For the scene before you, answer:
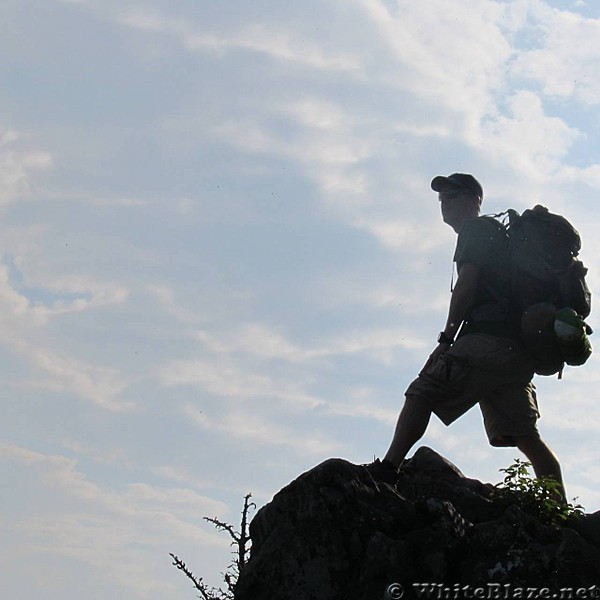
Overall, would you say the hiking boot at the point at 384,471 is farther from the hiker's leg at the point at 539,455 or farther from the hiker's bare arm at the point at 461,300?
the hiker's leg at the point at 539,455

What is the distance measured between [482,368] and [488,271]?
0.79 metres

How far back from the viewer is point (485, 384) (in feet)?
29.1

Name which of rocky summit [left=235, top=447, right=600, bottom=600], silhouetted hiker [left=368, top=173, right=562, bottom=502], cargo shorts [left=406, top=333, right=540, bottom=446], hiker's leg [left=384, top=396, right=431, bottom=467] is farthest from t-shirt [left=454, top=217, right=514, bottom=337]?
rocky summit [left=235, top=447, right=600, bottom=600]

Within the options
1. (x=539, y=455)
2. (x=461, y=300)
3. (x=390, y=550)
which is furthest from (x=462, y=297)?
(x=390, y=550)

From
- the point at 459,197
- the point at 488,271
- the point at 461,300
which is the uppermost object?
the point at 459,197

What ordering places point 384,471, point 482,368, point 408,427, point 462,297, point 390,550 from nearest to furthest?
point 390,550, point 384,471, point 408,427, point 482,368, point 462,297

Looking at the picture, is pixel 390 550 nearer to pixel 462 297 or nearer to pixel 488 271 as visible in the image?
pixel 462 297

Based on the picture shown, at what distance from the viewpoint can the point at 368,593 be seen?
6938 millimetres

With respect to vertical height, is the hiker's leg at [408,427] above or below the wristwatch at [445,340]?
below

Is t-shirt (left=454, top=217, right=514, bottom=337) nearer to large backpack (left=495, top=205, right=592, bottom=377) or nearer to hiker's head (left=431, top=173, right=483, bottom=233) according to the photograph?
large backpack (left=495, top=205, right=592, bottom=377)

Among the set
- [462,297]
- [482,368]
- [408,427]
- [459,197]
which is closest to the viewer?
[408,427]

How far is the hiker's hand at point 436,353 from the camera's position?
29.0 feet

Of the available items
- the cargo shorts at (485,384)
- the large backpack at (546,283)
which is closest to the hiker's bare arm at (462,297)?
the cargo shorts at (485,384)

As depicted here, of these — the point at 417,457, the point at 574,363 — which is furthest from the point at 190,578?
the point at 574,363
